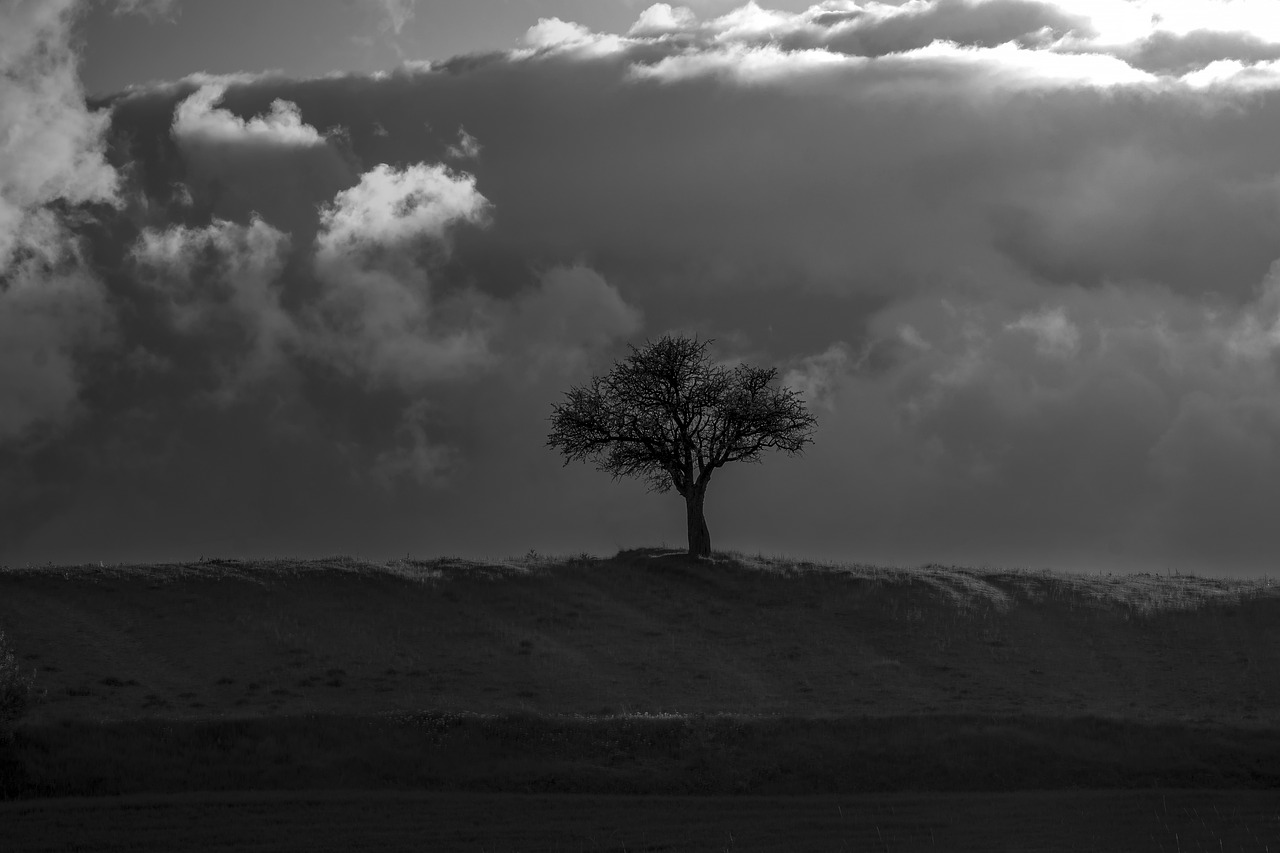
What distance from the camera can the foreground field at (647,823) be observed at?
27.9 m

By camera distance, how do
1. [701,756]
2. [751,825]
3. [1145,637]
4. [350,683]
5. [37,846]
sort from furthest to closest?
[1145,637] → [350,683] → [701,756] → [751,825] → [37,846]

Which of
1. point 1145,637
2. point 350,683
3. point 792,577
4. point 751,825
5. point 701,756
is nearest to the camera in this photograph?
point 751,825

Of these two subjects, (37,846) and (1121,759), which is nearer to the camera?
(37,846)

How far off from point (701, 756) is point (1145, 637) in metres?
26.8

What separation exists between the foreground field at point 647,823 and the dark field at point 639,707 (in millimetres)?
118

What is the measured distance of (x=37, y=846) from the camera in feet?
89.2

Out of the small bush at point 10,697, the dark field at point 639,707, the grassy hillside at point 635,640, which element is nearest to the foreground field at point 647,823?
the dark field at point 639,707

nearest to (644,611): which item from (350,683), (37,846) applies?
(350,683)

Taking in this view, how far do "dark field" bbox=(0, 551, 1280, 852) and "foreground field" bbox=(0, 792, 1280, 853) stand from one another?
0.39 ft

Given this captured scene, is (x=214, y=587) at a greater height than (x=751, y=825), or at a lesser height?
greater

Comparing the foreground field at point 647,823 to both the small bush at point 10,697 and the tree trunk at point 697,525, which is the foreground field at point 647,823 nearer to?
the small bush at point 10,697

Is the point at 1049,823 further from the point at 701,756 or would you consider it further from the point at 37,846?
the point at 37,846

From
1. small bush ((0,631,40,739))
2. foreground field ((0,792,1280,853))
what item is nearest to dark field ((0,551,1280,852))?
foreground field ((0,792,1280,853))

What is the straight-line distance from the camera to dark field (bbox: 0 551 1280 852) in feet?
98.9
